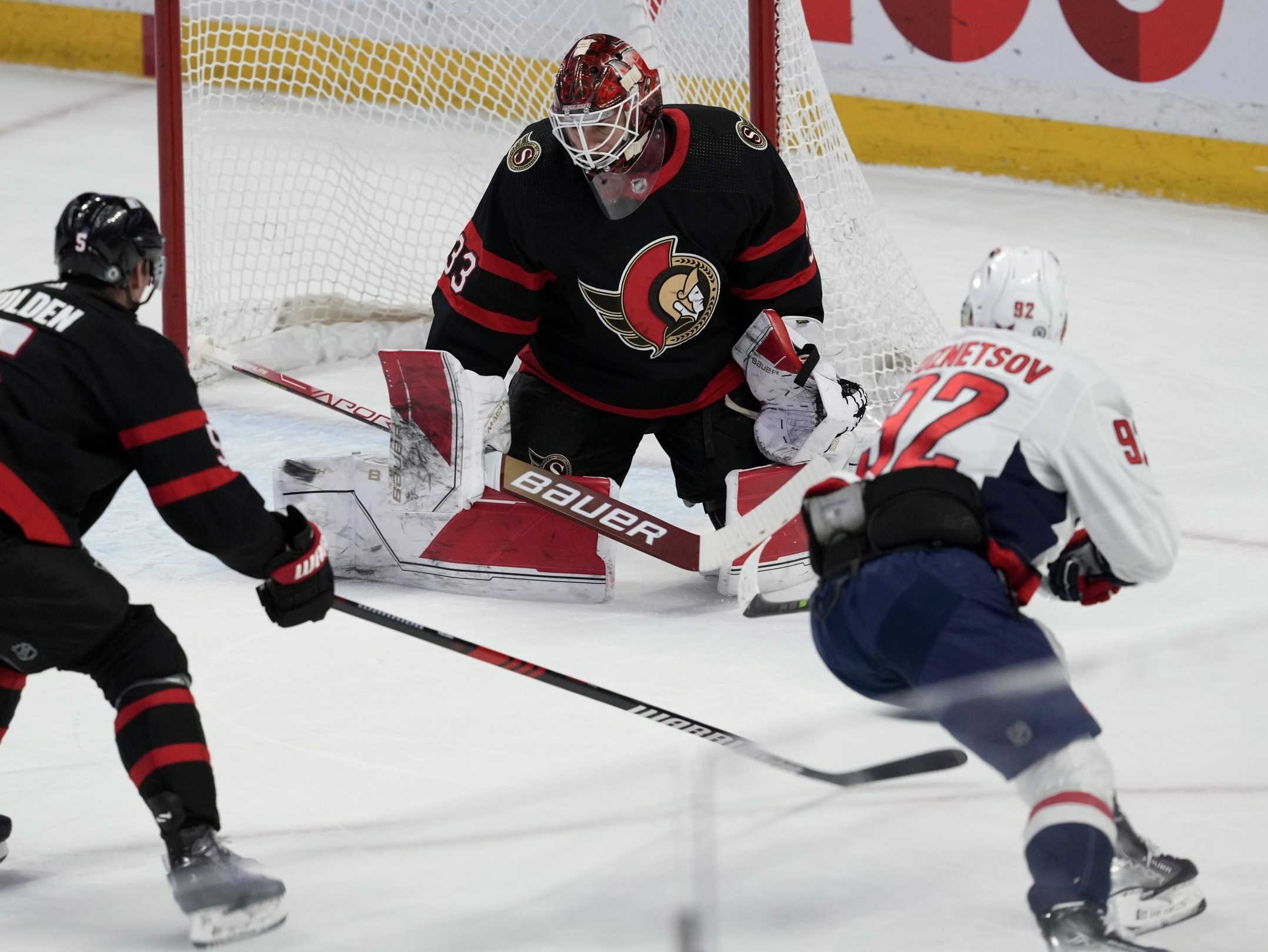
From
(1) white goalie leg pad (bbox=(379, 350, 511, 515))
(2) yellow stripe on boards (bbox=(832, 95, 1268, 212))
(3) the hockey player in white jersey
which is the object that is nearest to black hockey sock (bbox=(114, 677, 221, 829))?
(3) the hockey player in white jersey

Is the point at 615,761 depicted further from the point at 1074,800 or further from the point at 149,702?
the point at 1074,800

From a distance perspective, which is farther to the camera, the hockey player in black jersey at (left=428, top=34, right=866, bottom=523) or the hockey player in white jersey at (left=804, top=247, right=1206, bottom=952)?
the hockey player in black jersey at (left=428, top=34, right=866, bottom=523)

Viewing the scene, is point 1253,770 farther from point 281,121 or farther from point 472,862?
point 281,121

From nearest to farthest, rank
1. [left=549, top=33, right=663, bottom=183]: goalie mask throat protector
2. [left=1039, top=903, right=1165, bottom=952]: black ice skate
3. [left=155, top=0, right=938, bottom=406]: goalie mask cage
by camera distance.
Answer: [left=1039, top=903, right=1165, bottom=952]: black ice skate, [left=549, top=33, right=663, bottom=183]: goalie mask throat protector, [left=155, top=0, right=938, bottom=406]: goalie mask cage

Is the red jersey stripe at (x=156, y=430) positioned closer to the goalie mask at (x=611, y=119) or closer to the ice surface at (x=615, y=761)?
the ice surface at (x=615, y=761)

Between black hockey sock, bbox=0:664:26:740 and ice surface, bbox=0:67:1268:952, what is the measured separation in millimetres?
212

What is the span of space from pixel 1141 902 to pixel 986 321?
0.67m

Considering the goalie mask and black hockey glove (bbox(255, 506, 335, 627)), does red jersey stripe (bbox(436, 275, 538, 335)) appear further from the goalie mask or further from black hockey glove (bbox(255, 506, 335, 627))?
black hockey glove (bbox(255, 506, 335, 627))

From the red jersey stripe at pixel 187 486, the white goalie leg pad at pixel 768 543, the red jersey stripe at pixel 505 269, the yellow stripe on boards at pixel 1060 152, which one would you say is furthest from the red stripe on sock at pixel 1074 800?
the yellow stripe on boards at pixel 1060 152

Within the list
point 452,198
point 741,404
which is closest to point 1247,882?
point 741,404

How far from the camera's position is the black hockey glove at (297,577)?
7.38 ft

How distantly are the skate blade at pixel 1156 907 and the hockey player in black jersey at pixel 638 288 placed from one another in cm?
136

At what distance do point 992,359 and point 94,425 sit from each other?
3.31ft

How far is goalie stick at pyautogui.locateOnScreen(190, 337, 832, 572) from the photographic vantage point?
10.6ft
